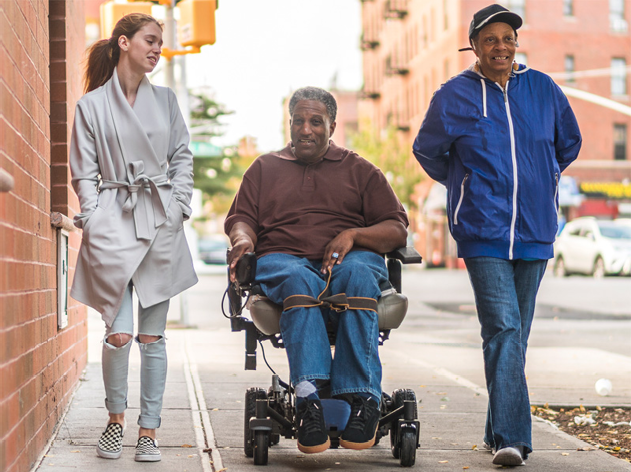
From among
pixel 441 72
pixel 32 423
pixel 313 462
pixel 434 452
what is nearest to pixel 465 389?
pixel 434 452

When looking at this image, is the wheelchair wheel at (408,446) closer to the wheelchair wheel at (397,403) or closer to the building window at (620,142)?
the wheelchair wheel at (397,403)

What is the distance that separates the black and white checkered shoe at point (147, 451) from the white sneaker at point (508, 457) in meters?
1.55

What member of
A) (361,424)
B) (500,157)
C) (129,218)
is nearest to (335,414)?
(361,424)

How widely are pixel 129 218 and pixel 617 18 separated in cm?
4658

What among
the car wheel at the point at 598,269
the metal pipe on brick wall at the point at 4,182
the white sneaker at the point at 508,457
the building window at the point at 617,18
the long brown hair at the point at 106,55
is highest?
the building window at the point at 617,18

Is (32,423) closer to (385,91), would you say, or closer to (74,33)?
(74,33)

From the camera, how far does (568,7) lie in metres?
46.5

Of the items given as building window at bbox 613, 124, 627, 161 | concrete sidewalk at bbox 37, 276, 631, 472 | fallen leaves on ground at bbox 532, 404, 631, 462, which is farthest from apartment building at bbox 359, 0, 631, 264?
fallen leaves on ground at bbox 532, 404, 631, 462

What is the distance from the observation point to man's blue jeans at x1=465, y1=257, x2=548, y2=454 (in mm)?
→ 4645

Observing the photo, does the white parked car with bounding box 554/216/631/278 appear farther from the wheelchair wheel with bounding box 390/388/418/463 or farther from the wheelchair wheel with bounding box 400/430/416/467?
the wheelchair wheel with bounding box 400/430/416/467

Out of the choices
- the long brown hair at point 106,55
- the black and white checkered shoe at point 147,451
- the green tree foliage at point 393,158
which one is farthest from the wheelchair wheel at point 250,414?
the green tree foliage at point 393,158

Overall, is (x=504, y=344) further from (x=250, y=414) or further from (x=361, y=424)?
(x=250, y=414)

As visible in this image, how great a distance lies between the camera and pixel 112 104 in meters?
4.55

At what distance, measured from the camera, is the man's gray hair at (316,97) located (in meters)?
4.85
